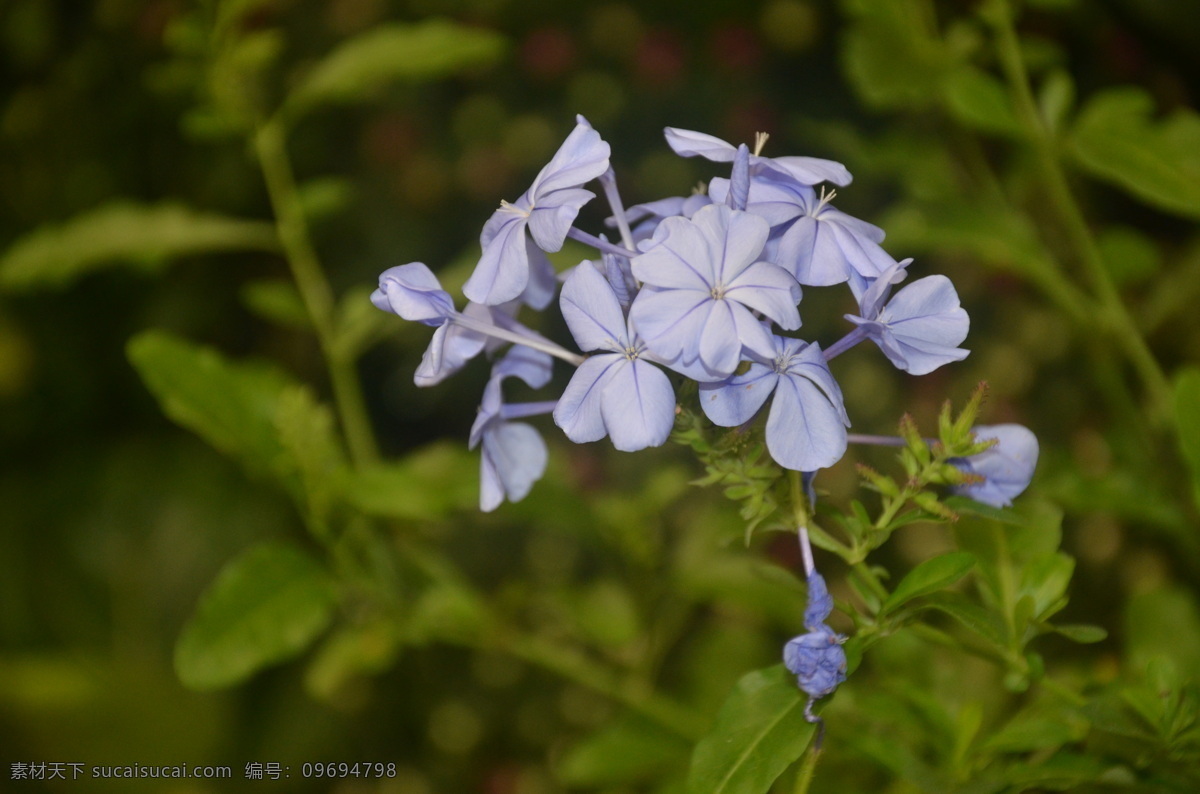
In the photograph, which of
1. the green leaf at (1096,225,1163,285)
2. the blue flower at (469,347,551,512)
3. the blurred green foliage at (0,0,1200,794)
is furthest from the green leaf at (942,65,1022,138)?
the blue flower at (469,347,551,512)

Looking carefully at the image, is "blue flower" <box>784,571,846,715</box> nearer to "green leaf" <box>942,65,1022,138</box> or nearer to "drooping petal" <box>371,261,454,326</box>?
"drooping petal" <box>371,261,454,326</box>

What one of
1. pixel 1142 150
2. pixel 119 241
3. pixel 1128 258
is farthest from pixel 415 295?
pixel 1128 258

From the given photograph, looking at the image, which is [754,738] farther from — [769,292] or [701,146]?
[701,146]

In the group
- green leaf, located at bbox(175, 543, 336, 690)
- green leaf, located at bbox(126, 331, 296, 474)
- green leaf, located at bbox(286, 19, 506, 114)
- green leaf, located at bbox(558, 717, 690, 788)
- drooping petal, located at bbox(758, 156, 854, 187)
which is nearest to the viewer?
drooping petal, located at bbox(758, 156, 854, 187)

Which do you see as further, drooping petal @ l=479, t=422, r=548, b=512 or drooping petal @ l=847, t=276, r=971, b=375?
drooping petal @ l=479, t=422, r=548, b=512

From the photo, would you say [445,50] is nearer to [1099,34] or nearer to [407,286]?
[407,286]
